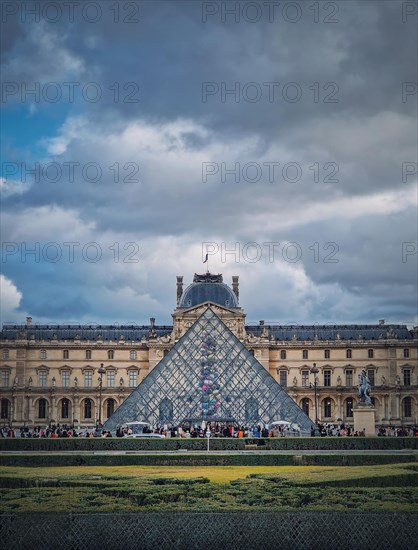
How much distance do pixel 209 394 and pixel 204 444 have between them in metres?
9.93

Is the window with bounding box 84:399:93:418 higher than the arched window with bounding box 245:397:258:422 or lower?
higher

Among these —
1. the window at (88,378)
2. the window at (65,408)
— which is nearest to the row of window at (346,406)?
the window at (88,378)

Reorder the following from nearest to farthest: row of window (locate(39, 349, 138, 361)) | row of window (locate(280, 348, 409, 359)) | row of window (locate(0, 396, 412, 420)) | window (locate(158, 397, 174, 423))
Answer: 1. window (locate(158, 397, 174, 423))
2. row of window (locate(0, 396, 412, 420))
3. row of window (locate(280, 348, 409, 359))
4. row of window (locate(39, 349, 138, 361))

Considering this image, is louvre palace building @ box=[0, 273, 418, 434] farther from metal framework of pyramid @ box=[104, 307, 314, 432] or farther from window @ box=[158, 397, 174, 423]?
window @ box=[158, 397, 174, 423]

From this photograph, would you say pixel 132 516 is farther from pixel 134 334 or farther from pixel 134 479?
pixel 134 334

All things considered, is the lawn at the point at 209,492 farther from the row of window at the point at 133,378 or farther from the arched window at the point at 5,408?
the arched window at the point at 5,408

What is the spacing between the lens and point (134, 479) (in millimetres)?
20359

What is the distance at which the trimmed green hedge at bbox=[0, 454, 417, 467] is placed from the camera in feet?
91.8

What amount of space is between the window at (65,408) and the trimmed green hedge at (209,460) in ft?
188

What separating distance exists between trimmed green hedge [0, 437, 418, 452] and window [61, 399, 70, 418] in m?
49.7

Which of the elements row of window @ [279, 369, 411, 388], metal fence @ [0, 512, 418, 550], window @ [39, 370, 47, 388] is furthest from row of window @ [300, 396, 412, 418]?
metal fence @ [0, 512, 418, 550]

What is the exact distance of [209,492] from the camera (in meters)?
18.0

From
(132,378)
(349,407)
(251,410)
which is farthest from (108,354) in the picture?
(251,410)

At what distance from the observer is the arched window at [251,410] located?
143 ft
